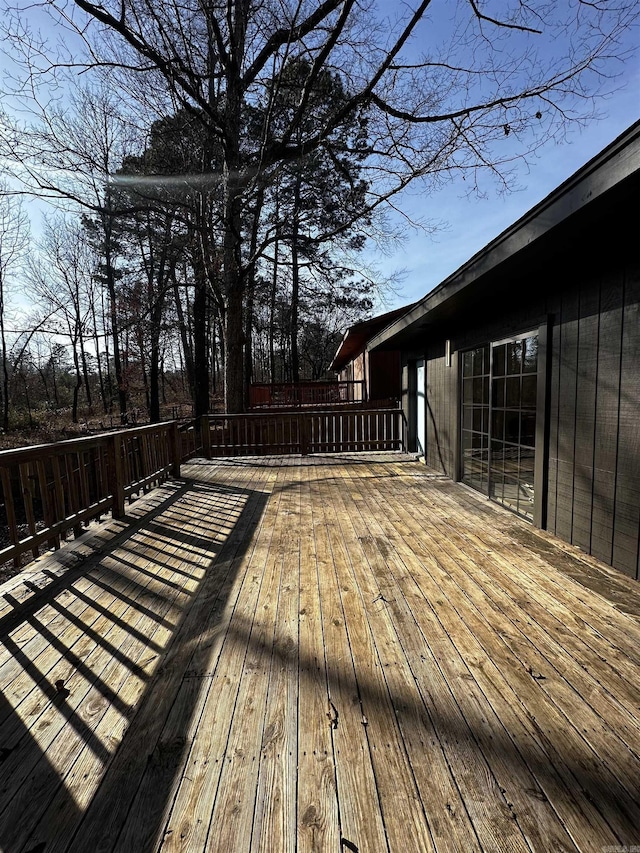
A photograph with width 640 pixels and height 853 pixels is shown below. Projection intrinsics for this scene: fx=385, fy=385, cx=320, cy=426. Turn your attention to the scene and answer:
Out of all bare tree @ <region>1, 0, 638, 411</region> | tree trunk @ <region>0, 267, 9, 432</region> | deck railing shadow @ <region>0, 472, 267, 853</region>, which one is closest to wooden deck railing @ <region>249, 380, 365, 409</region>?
bare tree @ <region>1, 0, 638, 411</region>

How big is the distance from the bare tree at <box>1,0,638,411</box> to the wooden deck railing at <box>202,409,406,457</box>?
4.25 metres

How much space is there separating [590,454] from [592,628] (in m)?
1.26

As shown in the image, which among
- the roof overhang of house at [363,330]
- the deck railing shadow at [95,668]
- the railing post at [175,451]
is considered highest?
the roof overhang of house at [363,330]

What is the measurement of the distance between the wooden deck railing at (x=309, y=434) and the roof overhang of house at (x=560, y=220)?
399 cm

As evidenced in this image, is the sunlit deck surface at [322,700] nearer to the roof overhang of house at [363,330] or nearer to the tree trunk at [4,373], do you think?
the roof overhang of house at [363,330]

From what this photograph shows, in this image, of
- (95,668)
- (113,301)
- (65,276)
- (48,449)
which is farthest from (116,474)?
(65,276)

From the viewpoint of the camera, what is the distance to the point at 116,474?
12.6 feet

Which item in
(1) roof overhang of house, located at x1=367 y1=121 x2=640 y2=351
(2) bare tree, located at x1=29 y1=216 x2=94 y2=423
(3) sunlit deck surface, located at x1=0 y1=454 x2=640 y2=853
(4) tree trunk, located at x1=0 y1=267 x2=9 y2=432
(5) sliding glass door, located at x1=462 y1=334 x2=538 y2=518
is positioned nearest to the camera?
(3) sunlit deck surface, located at x1=0 y1=454 x2=640 y2=853

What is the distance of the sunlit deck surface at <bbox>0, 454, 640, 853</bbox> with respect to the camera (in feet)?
3.51

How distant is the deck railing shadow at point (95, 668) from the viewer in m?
1.14

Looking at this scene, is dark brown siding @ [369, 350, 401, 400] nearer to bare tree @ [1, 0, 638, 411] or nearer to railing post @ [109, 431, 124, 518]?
bare tree @ [1, 0, 638, 411]

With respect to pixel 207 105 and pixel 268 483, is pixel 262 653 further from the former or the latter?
pixel 207 105

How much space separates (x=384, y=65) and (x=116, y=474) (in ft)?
23.4

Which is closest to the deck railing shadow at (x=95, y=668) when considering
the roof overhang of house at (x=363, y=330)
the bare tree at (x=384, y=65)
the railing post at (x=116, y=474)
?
the railing post at (x=116, y=474)
